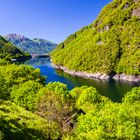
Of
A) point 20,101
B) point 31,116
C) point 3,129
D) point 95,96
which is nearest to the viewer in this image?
point 3,129

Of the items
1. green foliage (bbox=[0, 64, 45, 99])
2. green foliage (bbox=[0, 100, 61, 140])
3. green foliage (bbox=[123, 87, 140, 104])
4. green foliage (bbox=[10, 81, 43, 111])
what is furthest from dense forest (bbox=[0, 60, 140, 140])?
green foliage (bbox=[0, 64, 45, 99])

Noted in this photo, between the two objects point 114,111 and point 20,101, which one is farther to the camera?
point 20,101

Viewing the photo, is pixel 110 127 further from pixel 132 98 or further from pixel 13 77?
pixel 13 77

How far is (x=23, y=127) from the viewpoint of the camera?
58125 mm

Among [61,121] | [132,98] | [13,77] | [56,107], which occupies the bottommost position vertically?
[61,121]

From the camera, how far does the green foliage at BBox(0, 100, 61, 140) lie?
178 feet

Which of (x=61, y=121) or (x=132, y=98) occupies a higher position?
(x=132, y=98)

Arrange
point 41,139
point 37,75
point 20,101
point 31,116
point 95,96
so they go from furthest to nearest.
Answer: point 37,75 < point 95,96 < point 20,101 < point 31,116 < point 41,139

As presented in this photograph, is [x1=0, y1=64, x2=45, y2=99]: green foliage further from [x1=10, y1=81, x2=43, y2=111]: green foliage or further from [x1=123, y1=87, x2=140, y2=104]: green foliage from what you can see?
[x1=123, y1=87, x2=140, y2=104]: green foliage

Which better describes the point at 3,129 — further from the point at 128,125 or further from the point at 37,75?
the point at 37,75

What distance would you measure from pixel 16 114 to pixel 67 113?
19942mm

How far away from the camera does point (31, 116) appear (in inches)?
2618

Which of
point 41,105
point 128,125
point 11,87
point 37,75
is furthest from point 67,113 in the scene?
point 37,75

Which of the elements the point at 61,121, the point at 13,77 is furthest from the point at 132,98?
the point at 13,77
